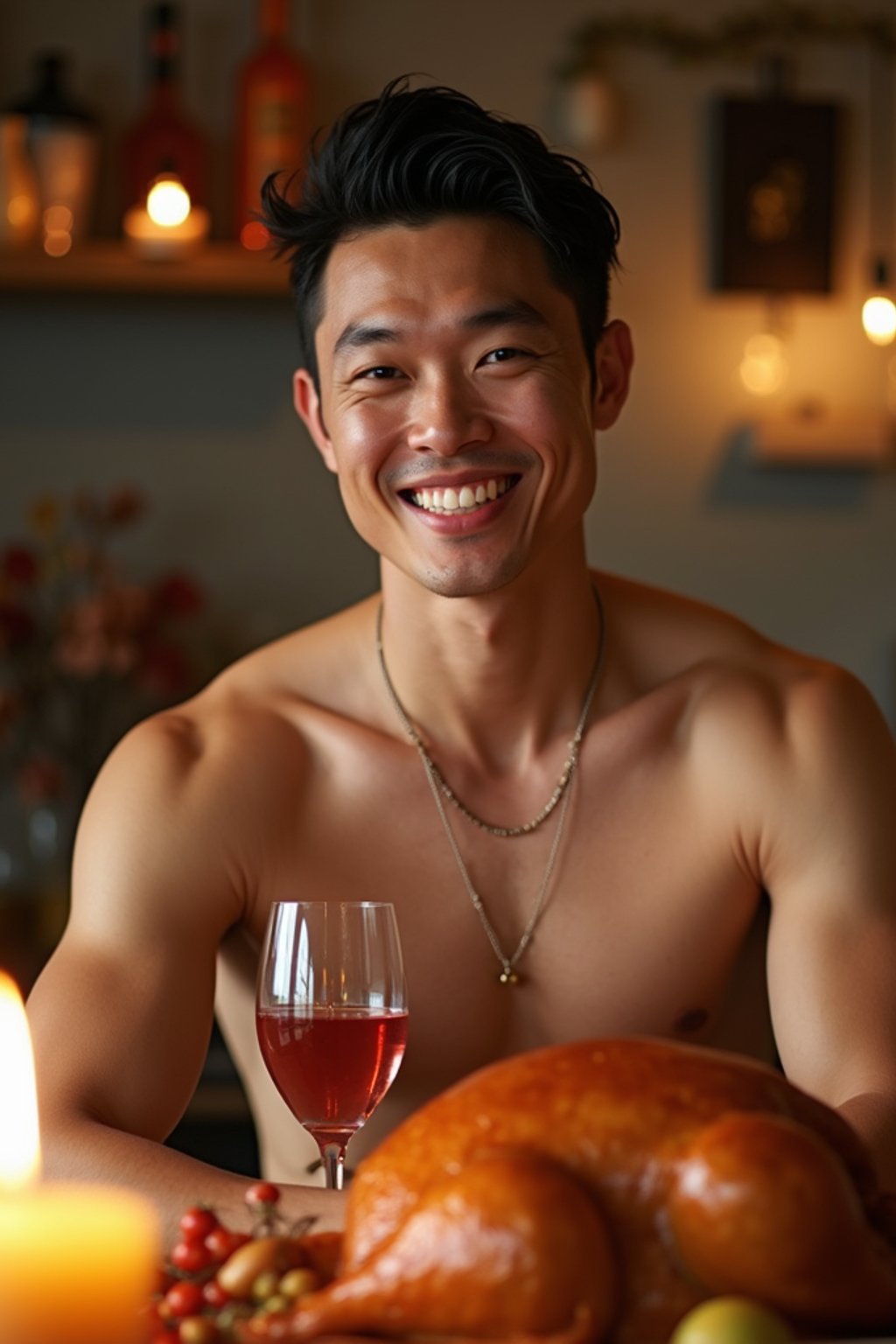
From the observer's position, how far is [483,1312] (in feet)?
1.69

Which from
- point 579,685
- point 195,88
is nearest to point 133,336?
point 195,88

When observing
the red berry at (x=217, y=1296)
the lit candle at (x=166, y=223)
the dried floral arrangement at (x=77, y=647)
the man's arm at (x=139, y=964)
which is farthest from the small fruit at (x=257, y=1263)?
the lit candle at (x=166, y=223)

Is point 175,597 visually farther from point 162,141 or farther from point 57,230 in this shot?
point 162,141

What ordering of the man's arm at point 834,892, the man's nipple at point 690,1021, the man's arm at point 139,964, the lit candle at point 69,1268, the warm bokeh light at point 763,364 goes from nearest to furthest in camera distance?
the lit candle at point 69,1268
the man's arm at point 139,964
the man's arm at point 834,892
the man's nipple at point 690,1021
the warm bokeh light at point 763,364

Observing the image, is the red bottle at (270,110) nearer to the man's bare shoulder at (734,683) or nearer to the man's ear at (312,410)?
the man's ear at (312,410)

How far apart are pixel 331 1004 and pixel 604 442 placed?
2.72m

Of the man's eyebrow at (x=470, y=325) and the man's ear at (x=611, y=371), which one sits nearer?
the man's eyebrow at (x=470, y=325)

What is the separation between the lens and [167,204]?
10.9 ft

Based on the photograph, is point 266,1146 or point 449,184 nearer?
point 449,184

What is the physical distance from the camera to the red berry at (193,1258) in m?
0.65

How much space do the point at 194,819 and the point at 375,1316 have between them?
41.4 inches

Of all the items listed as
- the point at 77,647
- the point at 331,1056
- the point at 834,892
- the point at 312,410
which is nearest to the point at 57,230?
the point at 77,647

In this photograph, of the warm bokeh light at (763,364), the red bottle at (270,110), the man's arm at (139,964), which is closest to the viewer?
the man's arm at (139,964)

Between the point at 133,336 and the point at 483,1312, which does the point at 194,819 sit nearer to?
the point at 483,1312
